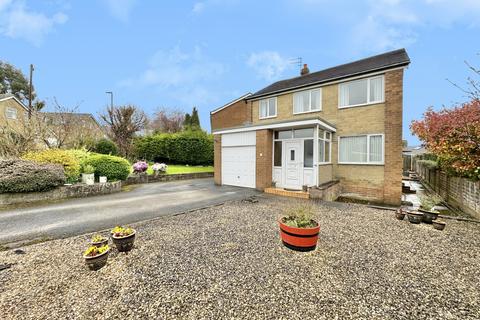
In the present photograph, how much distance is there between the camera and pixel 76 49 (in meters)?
22.3

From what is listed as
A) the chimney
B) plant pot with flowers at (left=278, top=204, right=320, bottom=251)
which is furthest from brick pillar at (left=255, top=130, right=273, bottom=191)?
the chimney

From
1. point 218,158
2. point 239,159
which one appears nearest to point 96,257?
point 239,159

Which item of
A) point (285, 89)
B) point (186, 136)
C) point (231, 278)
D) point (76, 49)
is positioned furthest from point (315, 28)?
point (76, 49)

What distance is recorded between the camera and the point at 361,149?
10242 mm

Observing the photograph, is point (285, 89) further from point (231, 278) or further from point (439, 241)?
point (231, 278)

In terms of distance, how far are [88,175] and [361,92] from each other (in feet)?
46.9

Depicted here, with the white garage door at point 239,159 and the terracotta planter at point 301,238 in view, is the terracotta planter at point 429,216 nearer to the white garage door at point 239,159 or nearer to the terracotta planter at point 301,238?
the terracotta planter at point 301,238

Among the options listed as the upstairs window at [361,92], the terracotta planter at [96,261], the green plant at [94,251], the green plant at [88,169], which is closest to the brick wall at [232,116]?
the upstairs window at [361,92]

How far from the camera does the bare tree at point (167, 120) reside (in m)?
36.1

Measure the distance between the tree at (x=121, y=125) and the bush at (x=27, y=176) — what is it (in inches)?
383

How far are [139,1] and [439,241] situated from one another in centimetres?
1898

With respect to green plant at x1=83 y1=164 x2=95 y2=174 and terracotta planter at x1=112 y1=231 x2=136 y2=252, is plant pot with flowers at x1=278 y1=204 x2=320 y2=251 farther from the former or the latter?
green plant at x1=83 y1=164 x2=95 y2=174

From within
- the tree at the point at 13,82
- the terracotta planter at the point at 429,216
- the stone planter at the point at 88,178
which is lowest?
the terracotta planter at the point at 429,216

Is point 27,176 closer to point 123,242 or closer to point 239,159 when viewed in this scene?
point 123,242
